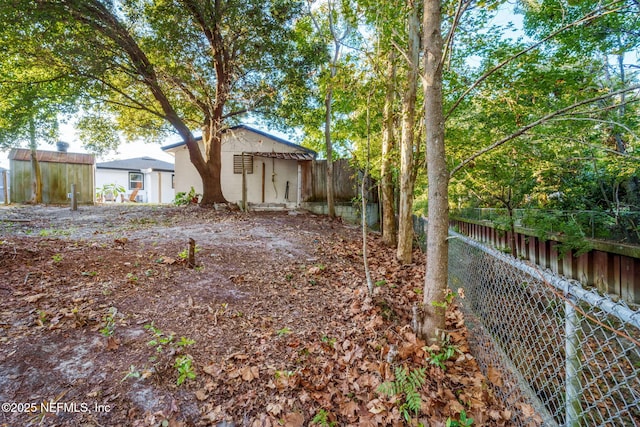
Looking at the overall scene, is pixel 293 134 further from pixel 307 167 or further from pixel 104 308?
pixel 104 308

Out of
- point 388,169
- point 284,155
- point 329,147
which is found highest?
point 284,155

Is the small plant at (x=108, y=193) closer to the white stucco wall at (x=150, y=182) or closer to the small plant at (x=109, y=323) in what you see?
the white stucco wall at (x=150, y=182)

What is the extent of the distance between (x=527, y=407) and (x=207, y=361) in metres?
2.37

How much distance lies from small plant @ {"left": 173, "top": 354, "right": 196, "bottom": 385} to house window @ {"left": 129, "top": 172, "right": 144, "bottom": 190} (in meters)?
23.0

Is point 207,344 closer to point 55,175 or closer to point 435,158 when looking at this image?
point 435,158

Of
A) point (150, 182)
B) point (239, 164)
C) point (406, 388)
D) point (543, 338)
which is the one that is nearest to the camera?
point (406, 388)

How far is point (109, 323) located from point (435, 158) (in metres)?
A: 3.37

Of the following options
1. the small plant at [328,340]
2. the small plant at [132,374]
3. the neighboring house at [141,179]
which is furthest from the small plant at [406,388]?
the neighboring house at [141,179]

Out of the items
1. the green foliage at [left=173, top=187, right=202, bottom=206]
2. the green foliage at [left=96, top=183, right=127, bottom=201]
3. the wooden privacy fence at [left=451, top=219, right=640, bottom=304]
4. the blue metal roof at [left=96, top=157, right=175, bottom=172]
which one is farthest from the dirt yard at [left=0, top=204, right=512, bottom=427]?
the blue metal roof at [left=96, top=157, right=175, bottom=172]

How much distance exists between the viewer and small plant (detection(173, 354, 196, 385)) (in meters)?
2.34

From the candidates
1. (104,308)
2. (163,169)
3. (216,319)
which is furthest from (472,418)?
(163,169)

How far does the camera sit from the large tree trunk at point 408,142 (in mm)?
4812

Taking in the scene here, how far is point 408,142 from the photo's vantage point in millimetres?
5230

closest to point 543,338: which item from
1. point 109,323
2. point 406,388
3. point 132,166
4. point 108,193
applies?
point 406,388
